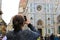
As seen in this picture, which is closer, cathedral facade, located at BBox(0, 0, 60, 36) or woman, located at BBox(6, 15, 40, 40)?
woman, located at BBox(6, 15, 40, 40)

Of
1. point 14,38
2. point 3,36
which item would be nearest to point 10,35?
point 14,38

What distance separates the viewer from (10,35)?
3.71 metres

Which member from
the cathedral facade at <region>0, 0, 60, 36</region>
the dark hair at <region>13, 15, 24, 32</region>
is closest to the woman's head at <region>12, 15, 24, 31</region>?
the dark hair at <region>13, 15, 24, 32</region>

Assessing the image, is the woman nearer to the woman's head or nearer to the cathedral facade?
the woman's head

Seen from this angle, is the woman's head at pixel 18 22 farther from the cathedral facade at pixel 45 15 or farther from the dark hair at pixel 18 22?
the cathedral facade at pixel 45 15

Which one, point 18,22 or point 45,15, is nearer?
point 18,22

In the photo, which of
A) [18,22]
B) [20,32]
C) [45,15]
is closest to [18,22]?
[18,22]

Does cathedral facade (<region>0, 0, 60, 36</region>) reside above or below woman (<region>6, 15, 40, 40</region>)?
below

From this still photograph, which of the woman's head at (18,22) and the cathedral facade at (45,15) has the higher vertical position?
the woman's head at (18,22)

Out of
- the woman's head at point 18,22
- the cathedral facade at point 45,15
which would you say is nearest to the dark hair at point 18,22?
the woman's head at point 18,22

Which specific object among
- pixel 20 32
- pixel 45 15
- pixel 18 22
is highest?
pixel 18 22

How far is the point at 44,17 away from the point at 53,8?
222cm

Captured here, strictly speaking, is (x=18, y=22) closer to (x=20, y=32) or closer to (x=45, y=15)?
(x=20, y=32)

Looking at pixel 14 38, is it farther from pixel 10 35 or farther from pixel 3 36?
pixel 3 36
